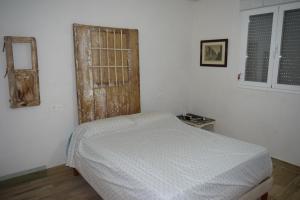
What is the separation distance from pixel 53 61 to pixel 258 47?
2866mm

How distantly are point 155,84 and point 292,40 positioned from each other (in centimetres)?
204

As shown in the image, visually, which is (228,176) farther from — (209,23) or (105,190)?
(209,23)

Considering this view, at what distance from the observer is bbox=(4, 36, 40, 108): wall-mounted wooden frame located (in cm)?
246

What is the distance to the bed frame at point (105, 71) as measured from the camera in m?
2.94

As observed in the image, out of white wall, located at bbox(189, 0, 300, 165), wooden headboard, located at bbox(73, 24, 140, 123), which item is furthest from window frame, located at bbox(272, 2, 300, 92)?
wooden headboard, located at bbox(73, 24, 140, 123)

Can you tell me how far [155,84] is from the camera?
3.80 meters

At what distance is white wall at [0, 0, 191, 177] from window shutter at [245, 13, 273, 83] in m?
1.43

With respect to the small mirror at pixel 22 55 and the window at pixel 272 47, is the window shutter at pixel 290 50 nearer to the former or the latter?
the window at pixel 272 47

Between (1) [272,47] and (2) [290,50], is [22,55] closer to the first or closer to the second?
(1) [272,47]

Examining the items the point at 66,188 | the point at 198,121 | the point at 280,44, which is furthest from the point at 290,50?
the point at 66,188

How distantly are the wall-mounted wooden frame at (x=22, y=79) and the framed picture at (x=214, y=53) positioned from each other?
2.69 m

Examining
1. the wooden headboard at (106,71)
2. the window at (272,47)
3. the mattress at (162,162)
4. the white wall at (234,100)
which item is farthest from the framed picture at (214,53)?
the mattress at (162,162)

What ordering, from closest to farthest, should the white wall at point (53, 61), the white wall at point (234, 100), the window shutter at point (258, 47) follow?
the white wall at point (53, 61), the white wall at point (234, 100), the window shutter at point (258, 47)

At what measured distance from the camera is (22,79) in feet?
8.41
